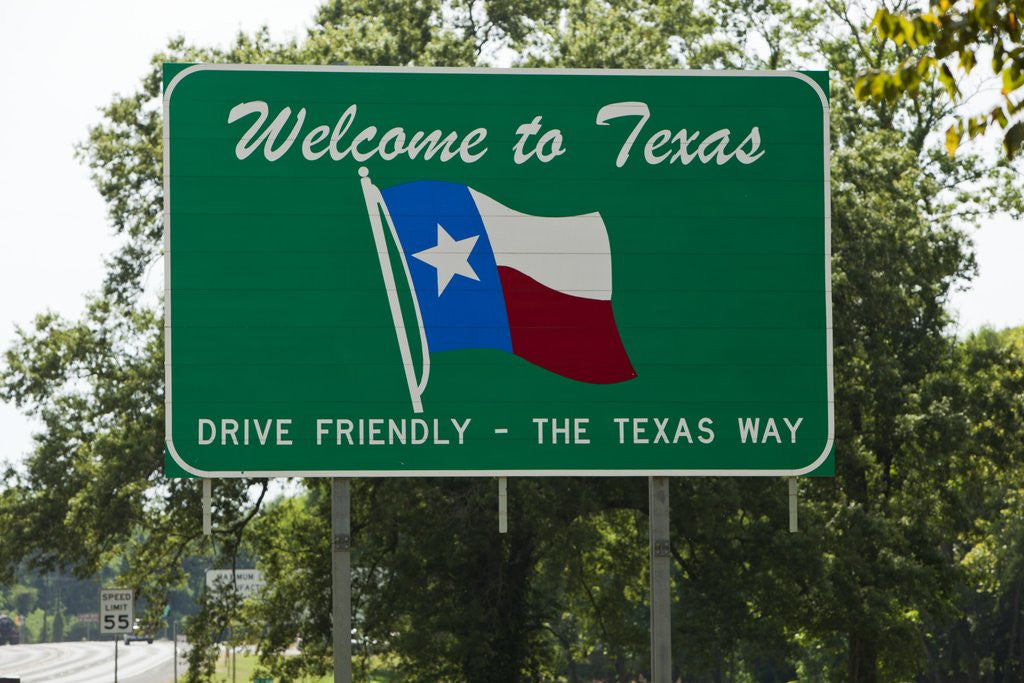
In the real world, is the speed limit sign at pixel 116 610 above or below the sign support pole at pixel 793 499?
below

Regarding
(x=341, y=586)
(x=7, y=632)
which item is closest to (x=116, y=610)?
(x=341, y=586)

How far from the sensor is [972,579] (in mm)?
29812

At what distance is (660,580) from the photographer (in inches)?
519

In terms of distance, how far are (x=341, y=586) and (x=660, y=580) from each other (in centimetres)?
287

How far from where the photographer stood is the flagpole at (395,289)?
13047 millimetres

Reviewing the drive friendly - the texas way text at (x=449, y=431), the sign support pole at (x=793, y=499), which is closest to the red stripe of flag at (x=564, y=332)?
the drive friendly - the texas way text at (x=449, y=431)

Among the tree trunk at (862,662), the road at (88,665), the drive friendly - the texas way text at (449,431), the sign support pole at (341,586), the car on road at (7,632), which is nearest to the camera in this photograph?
the drive friendly - the texas way text at (449,431)

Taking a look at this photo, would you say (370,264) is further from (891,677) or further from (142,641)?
(142,641)

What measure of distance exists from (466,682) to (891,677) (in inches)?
467

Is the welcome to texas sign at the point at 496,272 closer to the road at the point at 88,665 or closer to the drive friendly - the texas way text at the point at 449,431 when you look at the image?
the drive friendly - the texas way text at the point at 449,431

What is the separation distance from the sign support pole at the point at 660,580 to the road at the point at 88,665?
4127 centimetres

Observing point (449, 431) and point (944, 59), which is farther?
point (449, 431)

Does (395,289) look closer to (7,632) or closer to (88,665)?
(88,665)

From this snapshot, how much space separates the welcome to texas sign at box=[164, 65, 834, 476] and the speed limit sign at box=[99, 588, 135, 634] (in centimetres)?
1219
